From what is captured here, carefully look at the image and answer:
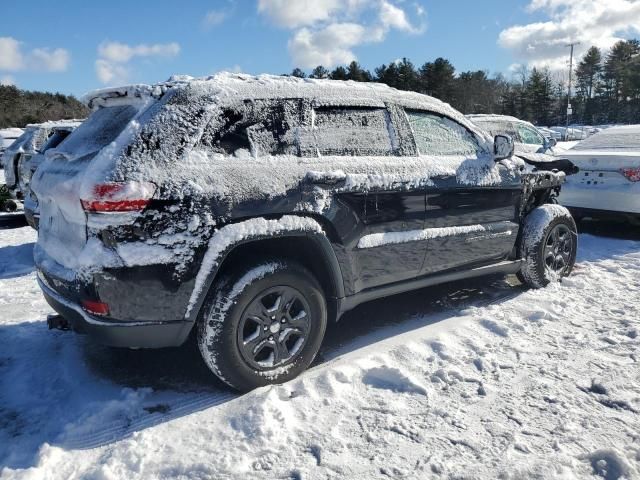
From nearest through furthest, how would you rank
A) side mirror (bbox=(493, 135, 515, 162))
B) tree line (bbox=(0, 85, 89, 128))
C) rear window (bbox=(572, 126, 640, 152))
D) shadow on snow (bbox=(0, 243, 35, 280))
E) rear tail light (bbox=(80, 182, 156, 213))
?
rear tail light (bbox=(80, 182, 156, 213)) < side mirror (bbox=(493, 135, 515, 162)) < shadow on snow (bbox=(0, 243, 35, 280)) < rear window (bbox=(572, 126, 640, 152)) < tree line (bbox=(0, 85, 89, 128))

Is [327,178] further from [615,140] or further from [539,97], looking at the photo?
[539,97]

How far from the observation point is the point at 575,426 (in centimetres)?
261

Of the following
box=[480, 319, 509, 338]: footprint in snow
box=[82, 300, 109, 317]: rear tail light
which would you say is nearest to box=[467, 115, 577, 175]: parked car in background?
box=[480, 319, 509, 338]: footprint in snow

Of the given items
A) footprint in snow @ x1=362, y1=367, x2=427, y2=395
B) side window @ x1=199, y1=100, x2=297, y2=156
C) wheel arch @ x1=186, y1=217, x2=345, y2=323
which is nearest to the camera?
wheel arch @ x1=186, y1=217, x2=345, y2=323

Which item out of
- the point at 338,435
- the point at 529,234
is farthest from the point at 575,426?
the point at 529,234

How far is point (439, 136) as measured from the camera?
4.00 meters

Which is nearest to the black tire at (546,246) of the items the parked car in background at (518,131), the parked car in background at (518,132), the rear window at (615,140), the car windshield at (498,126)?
the rear window at (615,140)

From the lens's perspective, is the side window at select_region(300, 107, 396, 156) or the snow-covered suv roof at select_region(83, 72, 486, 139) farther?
the side window at select_region(300, 107, 396, 156)

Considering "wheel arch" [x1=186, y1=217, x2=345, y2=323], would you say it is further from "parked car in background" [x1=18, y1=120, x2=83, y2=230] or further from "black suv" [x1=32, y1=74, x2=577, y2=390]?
"parked car in background" [x1=18, y1=120, x2=83, y2=230]

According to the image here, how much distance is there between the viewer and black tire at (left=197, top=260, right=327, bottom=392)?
2.82 metres

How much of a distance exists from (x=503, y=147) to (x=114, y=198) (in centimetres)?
311

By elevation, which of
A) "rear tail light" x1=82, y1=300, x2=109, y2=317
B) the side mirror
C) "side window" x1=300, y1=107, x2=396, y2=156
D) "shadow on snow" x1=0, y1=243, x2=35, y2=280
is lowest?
"shadow on snow" x1=0, y1=243, x2=35, y2=280

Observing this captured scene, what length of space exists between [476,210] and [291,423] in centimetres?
234

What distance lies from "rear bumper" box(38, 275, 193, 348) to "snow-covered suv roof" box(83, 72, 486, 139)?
4.08 feet
